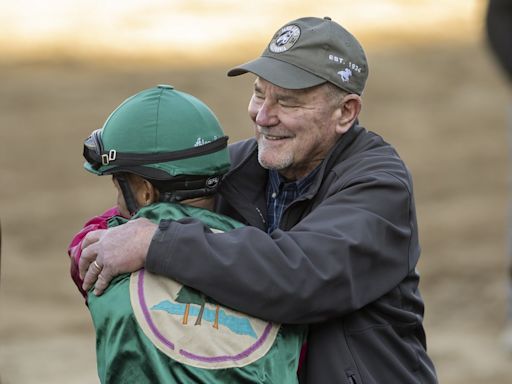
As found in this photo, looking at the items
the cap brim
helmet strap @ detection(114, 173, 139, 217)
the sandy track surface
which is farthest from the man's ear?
the sandy track surface

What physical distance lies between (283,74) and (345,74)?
0.18m

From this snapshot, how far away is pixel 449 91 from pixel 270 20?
3477 millimetres

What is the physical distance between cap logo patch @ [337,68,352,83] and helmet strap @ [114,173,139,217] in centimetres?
63

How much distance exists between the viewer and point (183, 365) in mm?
2625

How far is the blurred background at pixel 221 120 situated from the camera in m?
9.73

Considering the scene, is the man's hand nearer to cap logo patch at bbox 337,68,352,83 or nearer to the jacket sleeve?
the jacket sleeve

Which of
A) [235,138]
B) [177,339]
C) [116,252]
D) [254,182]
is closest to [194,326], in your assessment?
[177,339]

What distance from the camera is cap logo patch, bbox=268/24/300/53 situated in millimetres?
3070

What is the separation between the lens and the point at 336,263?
2.70 meters

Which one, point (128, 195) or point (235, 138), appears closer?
point (128, 195)

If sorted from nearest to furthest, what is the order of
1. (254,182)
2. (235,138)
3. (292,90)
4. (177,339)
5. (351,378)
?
(177,339), (351,378), (292,90), (254,182), (235,138)

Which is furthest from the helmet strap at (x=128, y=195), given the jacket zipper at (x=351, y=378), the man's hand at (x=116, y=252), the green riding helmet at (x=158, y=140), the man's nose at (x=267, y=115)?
the jacket zipper at (x=351, y=378)

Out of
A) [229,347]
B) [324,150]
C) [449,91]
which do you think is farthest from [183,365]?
[449,91]

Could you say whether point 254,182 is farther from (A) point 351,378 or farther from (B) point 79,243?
(A) point 351,378
